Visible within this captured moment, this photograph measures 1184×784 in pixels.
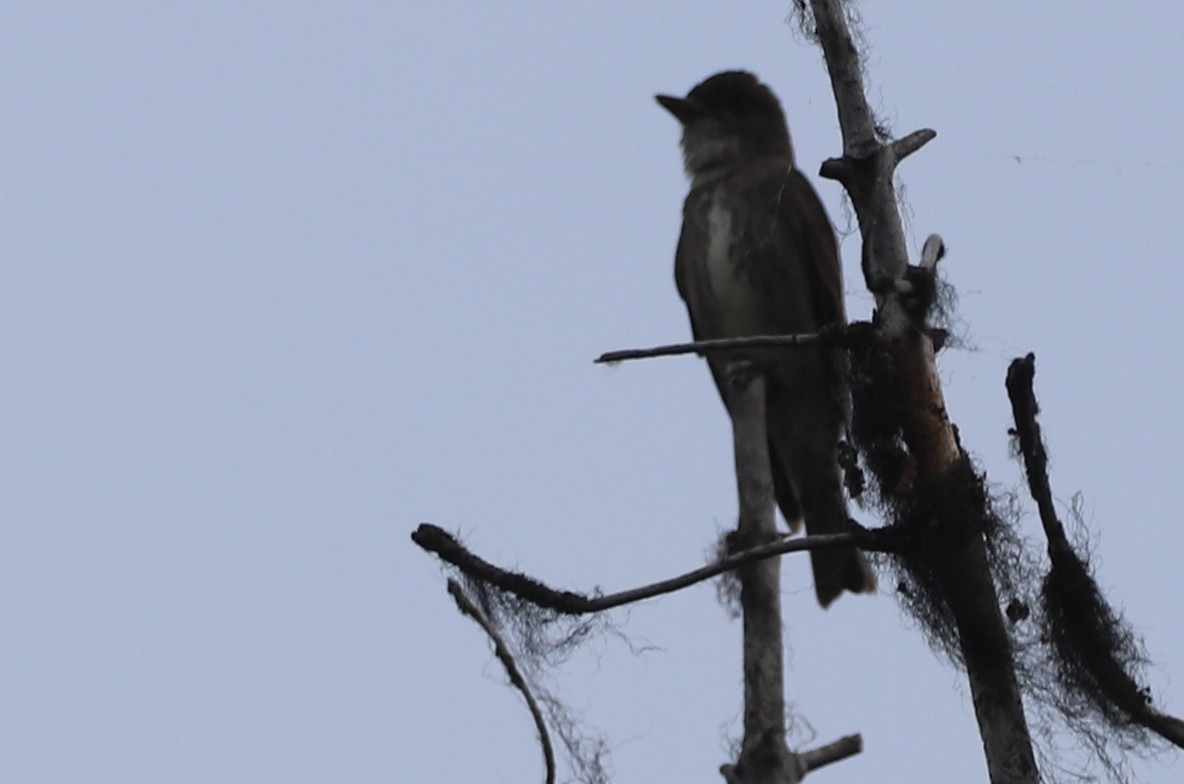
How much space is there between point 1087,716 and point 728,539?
3.12 feet

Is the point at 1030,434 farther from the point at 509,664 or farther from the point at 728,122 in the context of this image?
the point at 728,122

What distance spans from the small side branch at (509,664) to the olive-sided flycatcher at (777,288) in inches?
91.3

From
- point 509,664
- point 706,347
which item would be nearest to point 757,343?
point 706,347

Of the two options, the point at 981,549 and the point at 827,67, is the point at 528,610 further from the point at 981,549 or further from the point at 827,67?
the point at 827,67

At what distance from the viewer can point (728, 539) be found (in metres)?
4.54

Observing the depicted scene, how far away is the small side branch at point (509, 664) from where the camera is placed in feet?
13.4

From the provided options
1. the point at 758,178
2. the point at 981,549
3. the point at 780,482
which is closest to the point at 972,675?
the point at 981,549

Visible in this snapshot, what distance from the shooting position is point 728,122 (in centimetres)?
736

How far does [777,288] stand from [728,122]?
923 mm

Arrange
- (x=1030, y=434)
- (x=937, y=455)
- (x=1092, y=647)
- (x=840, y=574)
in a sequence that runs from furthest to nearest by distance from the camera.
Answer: (x=840, y=574)
(x=937, y=455)
(x=1092, y=647)
(x=1030, y=434)

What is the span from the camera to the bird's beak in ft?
24.5

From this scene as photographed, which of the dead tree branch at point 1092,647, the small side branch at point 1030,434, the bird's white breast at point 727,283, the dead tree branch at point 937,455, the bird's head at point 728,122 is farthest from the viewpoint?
the bird's head at point 728,122

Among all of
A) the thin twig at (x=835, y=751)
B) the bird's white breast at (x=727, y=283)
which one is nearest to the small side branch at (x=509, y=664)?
the thin twig at (x=835, y=751)

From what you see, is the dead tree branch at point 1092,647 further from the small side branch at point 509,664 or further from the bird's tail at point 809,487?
the bird's tail at point 809,487
